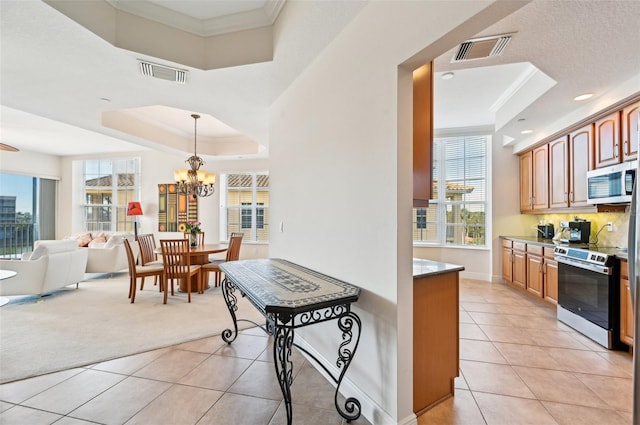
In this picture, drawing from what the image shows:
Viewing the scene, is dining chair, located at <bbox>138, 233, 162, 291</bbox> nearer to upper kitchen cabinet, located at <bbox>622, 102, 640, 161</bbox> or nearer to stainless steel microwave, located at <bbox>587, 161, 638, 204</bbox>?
stainless steel microwave, located at <bbox>587, 161, 638, 204</bbox>

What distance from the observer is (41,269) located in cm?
411

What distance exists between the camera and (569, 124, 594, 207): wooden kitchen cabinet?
341 centimetres

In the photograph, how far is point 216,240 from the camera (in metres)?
6.93

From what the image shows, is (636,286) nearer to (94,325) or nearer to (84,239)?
(94,325)

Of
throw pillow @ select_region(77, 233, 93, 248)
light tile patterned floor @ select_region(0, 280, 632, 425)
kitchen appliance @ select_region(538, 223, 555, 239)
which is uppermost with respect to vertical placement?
kitchen appliance @ select_region(538, 223, 555, 239)

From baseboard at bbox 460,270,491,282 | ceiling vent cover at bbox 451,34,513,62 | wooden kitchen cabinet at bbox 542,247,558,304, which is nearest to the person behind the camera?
ceiling vent cover at bbox 451,34,513,62

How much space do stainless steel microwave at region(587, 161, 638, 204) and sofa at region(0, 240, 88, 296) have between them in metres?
7.13

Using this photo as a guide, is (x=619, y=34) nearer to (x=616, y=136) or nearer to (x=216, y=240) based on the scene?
(x=616, y=136)

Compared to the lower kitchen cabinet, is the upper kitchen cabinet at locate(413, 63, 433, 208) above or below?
above

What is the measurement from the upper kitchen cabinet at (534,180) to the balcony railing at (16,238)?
1114 centimetres

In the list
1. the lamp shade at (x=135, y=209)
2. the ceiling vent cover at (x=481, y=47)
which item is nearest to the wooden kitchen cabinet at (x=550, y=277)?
the ceiling vent cover at (x=481, y=47)

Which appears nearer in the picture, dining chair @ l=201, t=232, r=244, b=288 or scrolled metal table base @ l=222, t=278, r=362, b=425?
scrolled metal table base @ l=222, t=278, r=362, b=425

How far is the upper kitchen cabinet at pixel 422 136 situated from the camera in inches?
73.2

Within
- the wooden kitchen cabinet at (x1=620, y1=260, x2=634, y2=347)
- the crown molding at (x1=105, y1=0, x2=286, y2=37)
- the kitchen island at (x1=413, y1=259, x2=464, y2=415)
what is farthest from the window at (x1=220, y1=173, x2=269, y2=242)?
the wooden kitchen cabinet at (x1=620, y1=260, x2=634, y2=347)
